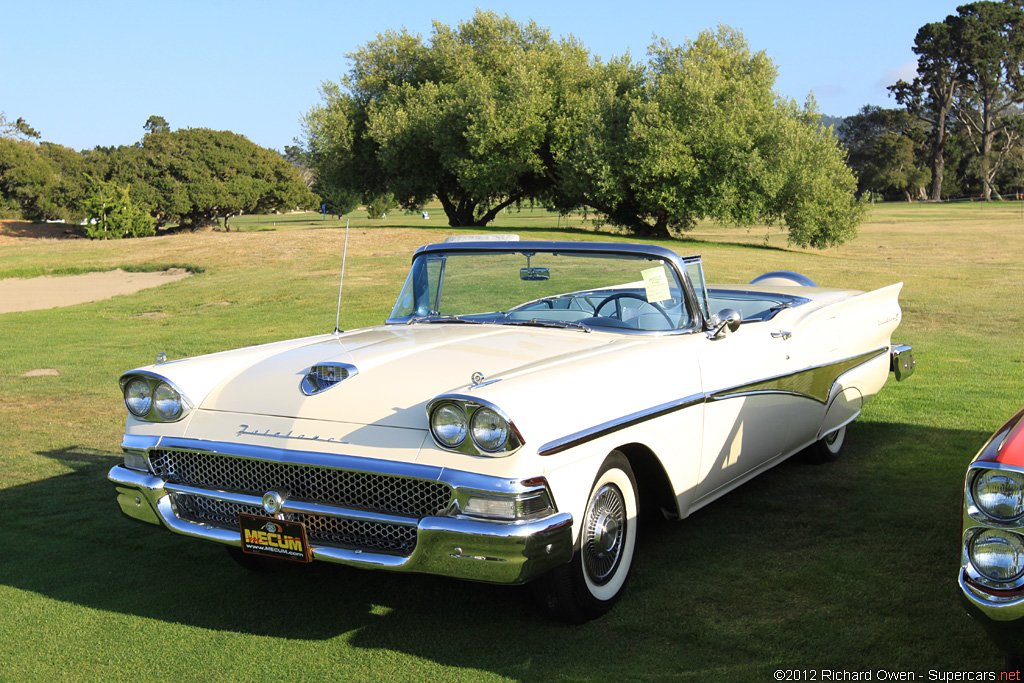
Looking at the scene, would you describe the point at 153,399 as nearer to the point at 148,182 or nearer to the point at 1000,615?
the point at 1000,615

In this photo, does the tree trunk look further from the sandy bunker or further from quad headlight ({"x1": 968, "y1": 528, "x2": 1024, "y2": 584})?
quad headlight ({"x1": 968, "y1": 528, "x2": 1024, "y2": 584})

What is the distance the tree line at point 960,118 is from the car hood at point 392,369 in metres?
88.1

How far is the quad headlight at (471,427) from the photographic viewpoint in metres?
3.00

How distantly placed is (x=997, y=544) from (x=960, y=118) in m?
95.0

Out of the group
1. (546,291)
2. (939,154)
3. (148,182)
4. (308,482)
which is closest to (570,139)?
(546,291)

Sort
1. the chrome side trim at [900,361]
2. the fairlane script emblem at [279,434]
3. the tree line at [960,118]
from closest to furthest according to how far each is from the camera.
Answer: the fairlane script emblem at [279,434] < the chrome side trim at [900,361] < the tree line at [960,118]

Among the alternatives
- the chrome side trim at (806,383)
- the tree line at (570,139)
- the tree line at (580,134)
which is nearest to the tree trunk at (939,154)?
the tree line at (570,139)

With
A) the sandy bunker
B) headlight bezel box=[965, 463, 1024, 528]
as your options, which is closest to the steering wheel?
headlight bezel box=[965, 463, 1024, 528]

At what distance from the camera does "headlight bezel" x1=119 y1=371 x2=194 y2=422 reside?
3.71m

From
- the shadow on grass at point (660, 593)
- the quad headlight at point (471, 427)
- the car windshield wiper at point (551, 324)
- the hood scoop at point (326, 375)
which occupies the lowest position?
the shadow on grass at point (660, 593)

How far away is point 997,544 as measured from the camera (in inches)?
94.7

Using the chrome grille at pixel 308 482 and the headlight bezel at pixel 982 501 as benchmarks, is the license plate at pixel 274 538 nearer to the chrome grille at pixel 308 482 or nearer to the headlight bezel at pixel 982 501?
the chrome grille at pixel 308 482

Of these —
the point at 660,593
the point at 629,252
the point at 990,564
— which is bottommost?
the point at 660,593

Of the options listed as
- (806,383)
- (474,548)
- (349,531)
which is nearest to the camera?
(474,548)
